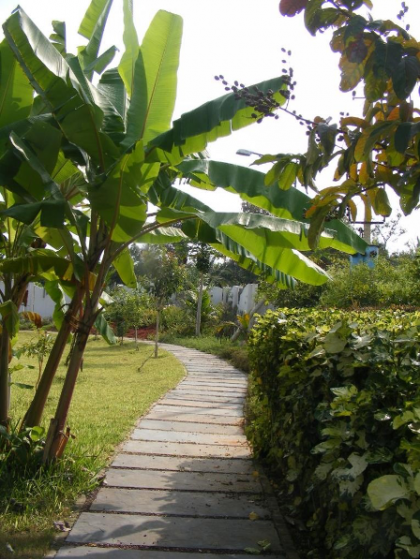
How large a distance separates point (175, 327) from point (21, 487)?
65.4 feet

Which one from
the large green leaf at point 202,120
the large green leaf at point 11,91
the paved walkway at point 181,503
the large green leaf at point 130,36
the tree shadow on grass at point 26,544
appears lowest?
the paved walkway at point 181,503

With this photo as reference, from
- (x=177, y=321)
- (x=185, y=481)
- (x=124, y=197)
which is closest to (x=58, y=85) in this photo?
(x=124, y=197)

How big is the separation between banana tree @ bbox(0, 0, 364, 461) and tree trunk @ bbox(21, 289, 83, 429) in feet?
0.20

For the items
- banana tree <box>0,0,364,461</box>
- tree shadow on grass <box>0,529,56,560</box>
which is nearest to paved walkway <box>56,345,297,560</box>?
tree shadow on grass <box>0,529,56,560</box>

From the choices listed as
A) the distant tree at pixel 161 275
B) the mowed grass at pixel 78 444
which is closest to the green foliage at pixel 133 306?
the distant tree at pixel 161 275

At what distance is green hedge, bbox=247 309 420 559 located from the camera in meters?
1.97

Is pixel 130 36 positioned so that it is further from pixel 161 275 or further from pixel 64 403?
pixel 161 275

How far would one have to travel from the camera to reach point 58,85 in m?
4.12

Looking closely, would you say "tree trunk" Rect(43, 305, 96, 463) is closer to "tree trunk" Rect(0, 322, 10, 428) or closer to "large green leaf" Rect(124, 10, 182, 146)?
"tree trunk" Rect(0, 322, 10, 428)

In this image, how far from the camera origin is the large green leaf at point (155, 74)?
4.68m

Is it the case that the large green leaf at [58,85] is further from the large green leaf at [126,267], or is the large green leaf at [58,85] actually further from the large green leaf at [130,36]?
the large green leaf at [126,267]

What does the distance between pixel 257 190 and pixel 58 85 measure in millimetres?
1909

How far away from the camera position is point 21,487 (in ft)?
13.8

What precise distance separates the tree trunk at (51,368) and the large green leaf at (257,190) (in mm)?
1583
